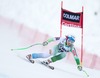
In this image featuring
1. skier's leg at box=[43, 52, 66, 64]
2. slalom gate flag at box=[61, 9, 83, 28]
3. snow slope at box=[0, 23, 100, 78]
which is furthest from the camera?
slalom gate flag at box=[61, 9, 83, 28]

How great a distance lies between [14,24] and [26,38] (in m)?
0.11

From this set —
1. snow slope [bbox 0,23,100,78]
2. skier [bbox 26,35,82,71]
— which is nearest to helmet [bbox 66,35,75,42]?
skier [bbox 26,35,82,71]

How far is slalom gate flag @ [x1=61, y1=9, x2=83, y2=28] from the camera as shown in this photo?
5.22ft

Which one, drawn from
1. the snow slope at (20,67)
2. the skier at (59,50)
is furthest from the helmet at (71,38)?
the snow slope at (20,67)

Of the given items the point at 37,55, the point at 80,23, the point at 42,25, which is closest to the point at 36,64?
the point at 37,55

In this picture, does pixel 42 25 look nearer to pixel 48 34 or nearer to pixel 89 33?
pixel 48 34

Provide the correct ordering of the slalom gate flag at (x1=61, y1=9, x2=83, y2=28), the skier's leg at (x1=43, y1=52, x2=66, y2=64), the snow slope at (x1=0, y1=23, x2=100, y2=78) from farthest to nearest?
the slalom gate flag at (x1=61, y1=9, x2=83, y2=28) < the skier's leg at (x1=43, y1=52, x2=66, y2=64) < the snow slope at (x1=0, y1=23, x2=100, y2=78)

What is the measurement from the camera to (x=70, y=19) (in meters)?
1.59

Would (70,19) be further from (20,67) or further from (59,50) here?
(20,67)

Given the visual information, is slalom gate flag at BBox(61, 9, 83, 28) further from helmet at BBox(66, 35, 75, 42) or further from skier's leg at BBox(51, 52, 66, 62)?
skier's leg at BBox(51, 52, 66, 62)

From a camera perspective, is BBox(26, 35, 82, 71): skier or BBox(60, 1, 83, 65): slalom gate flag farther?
BBox(60, 1, 83, 65): slalom gate flag

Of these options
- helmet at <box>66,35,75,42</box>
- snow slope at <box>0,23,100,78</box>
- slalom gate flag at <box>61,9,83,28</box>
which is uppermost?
slalom gate flag at <box>61,9,83,28</box>

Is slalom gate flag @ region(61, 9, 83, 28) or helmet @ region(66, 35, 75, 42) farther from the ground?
slalom gate flag @ region(61, 9, 83, 28)

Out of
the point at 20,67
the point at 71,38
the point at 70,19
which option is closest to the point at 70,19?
the point at 70,19
